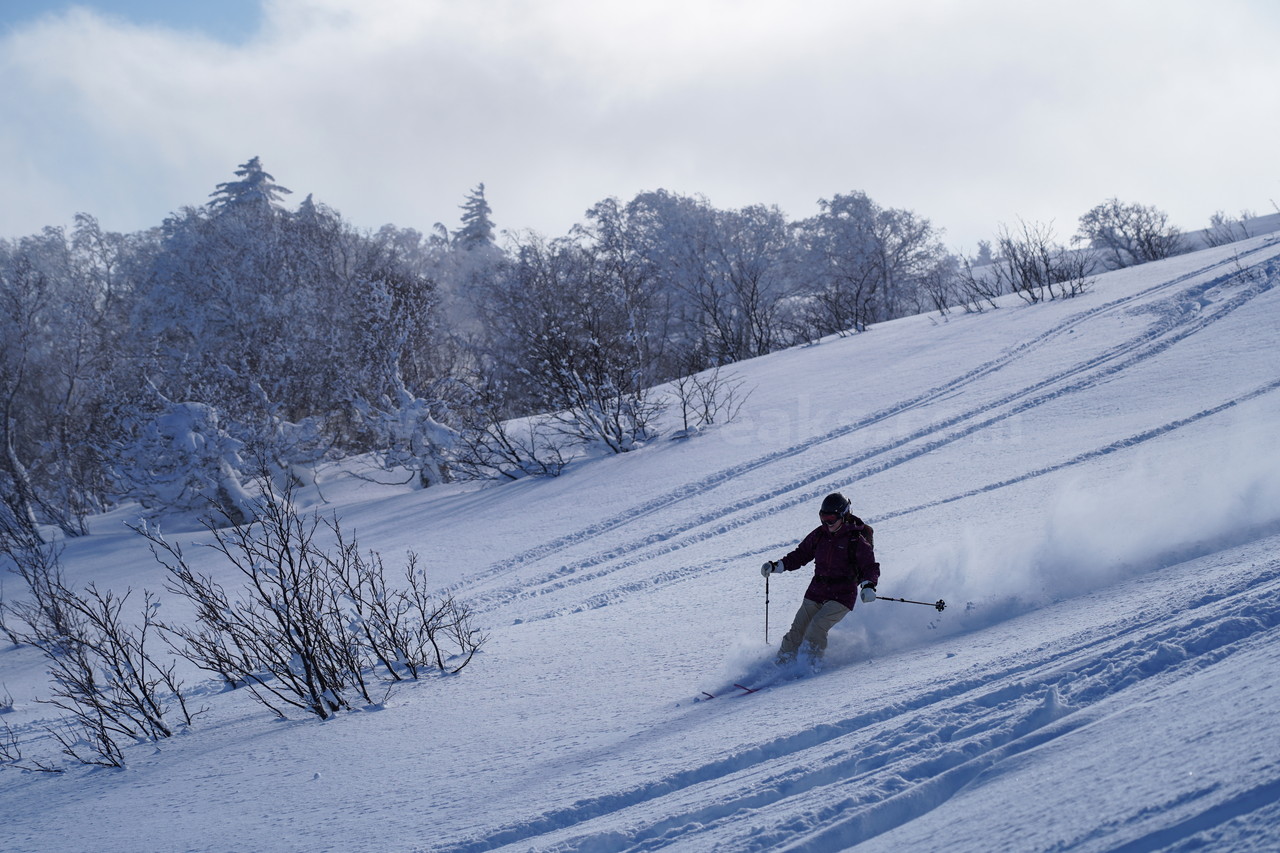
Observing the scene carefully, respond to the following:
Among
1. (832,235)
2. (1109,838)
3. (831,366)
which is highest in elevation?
(832,235)

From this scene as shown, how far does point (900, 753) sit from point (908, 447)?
32.8 ft

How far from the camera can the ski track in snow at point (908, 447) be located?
10508 mm

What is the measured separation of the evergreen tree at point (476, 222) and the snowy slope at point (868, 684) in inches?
1946

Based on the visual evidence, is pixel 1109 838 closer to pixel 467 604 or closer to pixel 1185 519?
pixel 1185 519

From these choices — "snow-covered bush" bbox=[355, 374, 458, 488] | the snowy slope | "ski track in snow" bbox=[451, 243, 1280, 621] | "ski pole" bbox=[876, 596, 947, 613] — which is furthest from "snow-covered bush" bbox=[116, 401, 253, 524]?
"ski pole" bbox=[876, 596, 947, 613]

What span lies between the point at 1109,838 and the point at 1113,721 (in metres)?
0.94

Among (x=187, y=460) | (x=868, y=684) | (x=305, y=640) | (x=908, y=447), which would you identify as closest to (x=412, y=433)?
(x=187, y=460)

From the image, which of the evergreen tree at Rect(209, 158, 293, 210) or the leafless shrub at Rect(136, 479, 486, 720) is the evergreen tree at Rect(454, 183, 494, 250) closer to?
the evergreen tree at Rect(209, 158, 293, 210)

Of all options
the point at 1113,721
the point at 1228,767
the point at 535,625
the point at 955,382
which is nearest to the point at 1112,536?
the point at 1113,721

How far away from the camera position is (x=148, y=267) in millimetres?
35000

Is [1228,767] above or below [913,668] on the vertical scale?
above

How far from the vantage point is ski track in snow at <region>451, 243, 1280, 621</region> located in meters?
10.5

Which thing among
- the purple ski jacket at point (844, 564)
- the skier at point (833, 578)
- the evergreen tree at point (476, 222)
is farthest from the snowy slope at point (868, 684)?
the evergreen tree at point (476, 222)

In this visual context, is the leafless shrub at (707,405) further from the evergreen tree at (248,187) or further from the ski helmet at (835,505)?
the evergreen tree at (248,187)
